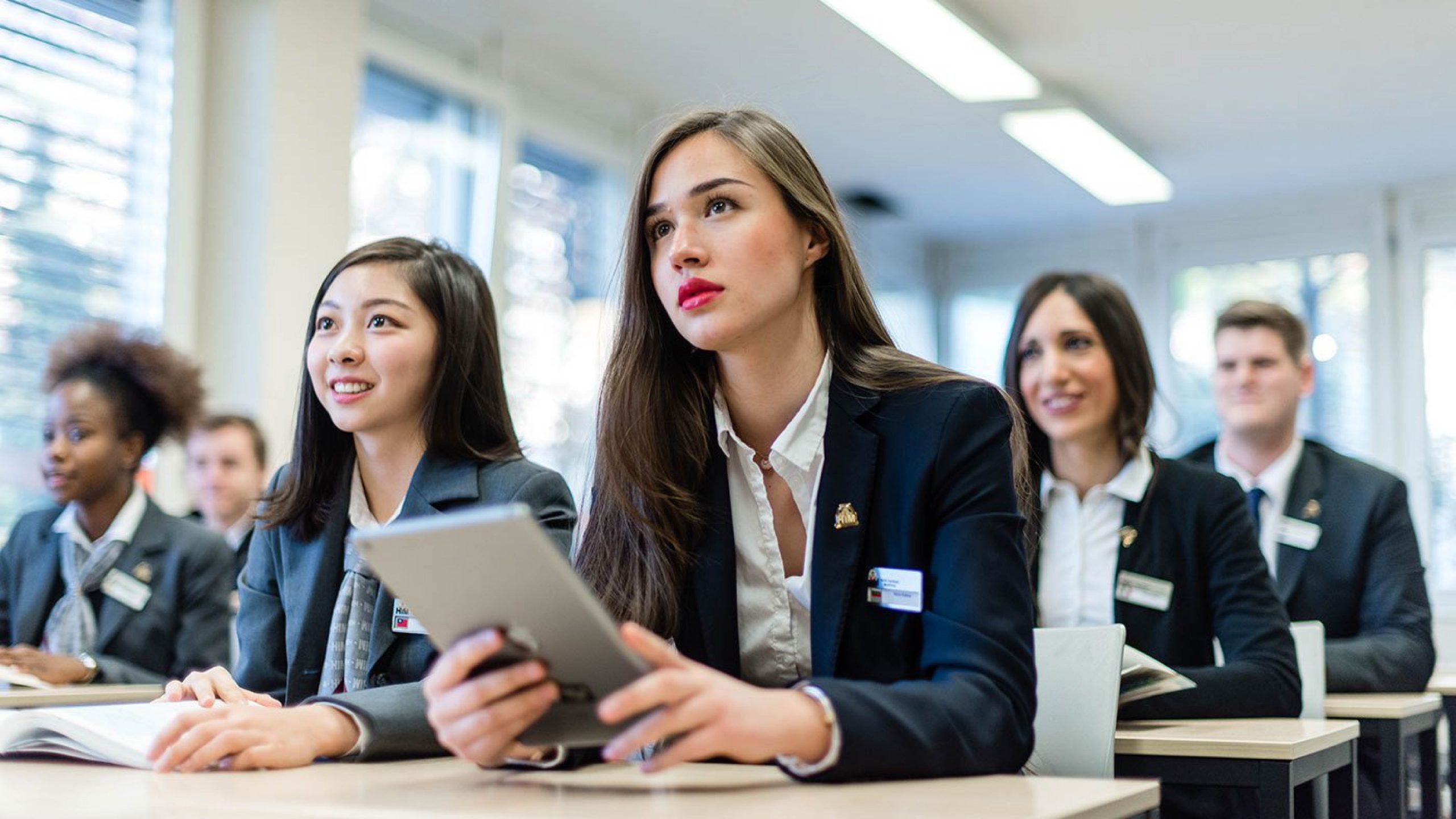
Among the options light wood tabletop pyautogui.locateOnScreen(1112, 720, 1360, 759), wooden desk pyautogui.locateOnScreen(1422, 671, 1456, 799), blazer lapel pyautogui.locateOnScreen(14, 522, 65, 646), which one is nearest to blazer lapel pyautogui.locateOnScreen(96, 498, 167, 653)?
blazer lapel pyautogui.locateOnScreen(14, 522, 65, 646)

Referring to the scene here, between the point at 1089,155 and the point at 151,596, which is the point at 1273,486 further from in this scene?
the point at 1089,155

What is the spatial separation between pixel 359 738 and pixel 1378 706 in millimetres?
1951

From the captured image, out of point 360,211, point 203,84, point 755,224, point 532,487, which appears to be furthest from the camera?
point 360,211

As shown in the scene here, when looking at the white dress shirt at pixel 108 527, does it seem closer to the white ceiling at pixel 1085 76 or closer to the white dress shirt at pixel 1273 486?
the white ceiling at pixel 1085 76

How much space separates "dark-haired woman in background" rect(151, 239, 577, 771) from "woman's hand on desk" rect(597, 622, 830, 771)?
0.87 m

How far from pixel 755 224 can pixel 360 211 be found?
3958 mm

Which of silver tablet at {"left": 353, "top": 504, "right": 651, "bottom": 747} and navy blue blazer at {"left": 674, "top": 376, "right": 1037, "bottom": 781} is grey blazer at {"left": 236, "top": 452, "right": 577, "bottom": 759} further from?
silver tablet at {"left": 353, "top": 504, "right": 651, "bottom": 747}

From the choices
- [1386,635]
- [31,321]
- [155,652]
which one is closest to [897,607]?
[1386,635]

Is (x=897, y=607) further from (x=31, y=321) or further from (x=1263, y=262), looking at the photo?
(x=1263, y=262)

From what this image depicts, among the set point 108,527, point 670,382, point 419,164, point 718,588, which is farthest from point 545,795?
point 419,164

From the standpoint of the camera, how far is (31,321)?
173 inches

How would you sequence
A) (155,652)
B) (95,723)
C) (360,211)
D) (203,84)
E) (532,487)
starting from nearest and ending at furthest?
(95,723) → (532,487) → (155,652) → (203,84) → (360,211)

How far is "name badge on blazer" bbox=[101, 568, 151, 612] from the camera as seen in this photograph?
11.5 feet

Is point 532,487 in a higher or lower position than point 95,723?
higher
